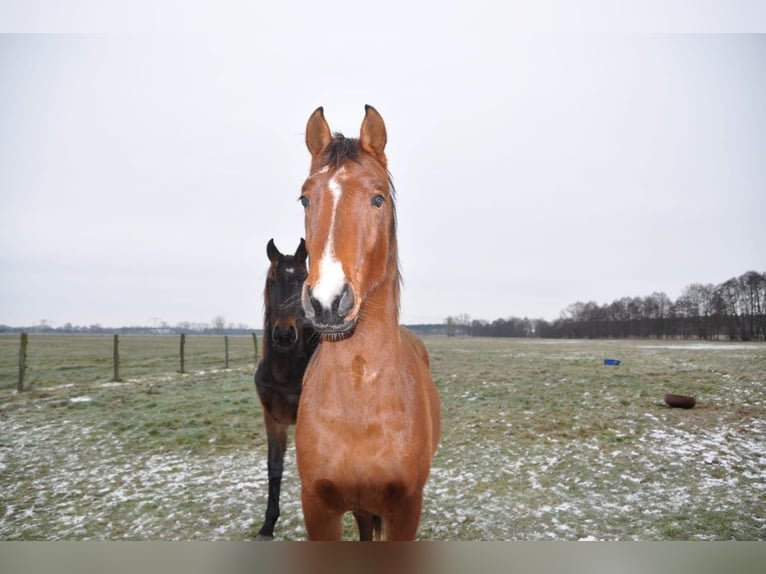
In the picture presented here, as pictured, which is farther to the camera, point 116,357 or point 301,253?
point 116,357

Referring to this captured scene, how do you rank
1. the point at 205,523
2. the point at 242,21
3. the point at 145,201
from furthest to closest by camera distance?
the point at 145,201
the point at 242,21
the point at 205,523

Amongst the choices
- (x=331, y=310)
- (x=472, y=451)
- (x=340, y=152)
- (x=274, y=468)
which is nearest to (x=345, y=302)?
(x=331, y=310)

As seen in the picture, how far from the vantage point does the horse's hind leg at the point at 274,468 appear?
1947mm

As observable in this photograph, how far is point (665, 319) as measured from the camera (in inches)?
99.5

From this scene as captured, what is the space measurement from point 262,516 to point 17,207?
216 centimetres

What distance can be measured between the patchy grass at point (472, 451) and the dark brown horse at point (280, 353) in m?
0.14

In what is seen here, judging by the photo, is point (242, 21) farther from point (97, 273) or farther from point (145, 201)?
point (97, 273)

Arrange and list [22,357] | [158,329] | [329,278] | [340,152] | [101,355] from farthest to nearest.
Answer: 1. [101,355]
2. [158,329]
3. [22,357]
4. [340,152]
5. [329,278]

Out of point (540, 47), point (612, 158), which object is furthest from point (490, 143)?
point (612, 158)

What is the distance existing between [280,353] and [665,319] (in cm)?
229

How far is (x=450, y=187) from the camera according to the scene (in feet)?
7.94

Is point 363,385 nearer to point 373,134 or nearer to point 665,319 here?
point 373,134

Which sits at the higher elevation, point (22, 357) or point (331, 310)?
point (331, 310)

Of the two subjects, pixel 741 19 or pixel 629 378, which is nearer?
pixel 741 19
